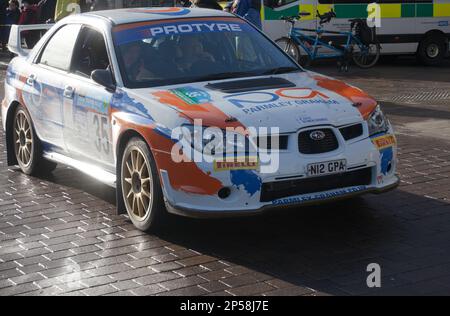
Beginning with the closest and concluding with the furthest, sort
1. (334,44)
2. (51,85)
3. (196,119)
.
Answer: (196,119), (51,85), (334,44)

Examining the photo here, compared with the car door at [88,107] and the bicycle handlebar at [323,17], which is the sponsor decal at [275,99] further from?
the bicycle handlebar at [323,17]

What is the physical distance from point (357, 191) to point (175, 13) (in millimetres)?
2543

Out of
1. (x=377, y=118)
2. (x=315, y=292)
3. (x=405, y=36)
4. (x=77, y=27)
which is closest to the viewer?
(x=315, y=292)

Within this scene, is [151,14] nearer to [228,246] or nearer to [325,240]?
[228,246]

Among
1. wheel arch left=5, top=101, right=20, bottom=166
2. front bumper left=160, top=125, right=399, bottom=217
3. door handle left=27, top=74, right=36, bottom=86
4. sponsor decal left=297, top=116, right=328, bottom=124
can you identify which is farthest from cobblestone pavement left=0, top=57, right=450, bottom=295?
door handle left=27, top=74, right=36, bottom=86

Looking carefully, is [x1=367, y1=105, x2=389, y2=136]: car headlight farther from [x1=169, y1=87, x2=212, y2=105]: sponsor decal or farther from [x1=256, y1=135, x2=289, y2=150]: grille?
[x1=169, y1=87, x2=212, y2=105]: sponsor decal

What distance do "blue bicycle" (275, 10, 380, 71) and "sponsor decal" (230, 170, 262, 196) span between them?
42.3 feet

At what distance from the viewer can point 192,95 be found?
728cm

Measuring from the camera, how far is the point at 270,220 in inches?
300

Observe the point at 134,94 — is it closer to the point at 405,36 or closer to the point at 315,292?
the point at 315,292

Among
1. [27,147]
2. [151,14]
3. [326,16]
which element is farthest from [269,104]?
[326,16]

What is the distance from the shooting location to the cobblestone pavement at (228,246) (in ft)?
19.8

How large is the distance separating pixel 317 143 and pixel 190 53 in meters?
1.66

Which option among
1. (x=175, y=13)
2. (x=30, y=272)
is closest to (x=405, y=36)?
(x=175, y=13)
